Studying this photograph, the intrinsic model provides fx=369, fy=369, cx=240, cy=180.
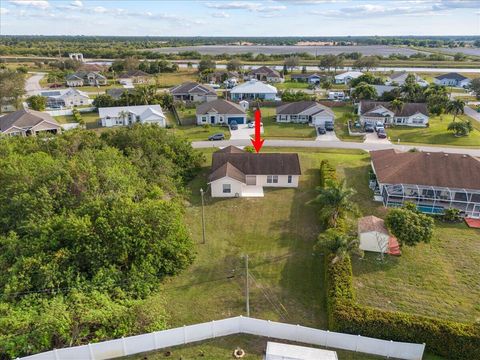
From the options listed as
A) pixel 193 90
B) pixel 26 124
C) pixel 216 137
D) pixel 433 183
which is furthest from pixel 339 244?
pixel 193 90

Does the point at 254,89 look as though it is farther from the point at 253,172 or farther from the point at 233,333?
the point at 233,333

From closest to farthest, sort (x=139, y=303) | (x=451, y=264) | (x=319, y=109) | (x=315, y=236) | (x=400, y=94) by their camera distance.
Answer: (x=139, y=303)
(x=451, y=264)
(x=315, y=236)
(x=319, y=109)
(x=400, y=94)

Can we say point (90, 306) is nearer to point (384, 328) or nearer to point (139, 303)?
point (139, 303)

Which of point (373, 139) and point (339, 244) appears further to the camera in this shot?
point (373, 139)

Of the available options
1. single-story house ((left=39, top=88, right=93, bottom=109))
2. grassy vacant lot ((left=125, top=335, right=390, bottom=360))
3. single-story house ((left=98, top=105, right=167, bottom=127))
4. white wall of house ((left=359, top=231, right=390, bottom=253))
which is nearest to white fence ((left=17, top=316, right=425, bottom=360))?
grassy vacant lot ((left=125, top=335, right=390, bottom=360))

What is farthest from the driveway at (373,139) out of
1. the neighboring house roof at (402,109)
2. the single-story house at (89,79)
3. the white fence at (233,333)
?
the single-story house at (89,79)

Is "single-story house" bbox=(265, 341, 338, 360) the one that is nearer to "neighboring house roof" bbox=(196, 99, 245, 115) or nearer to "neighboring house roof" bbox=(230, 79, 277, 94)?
"neighboring house roof" bbox=(196, 99, 245, 115)

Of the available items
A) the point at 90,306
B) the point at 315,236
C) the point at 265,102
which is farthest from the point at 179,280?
the point at 265,102
